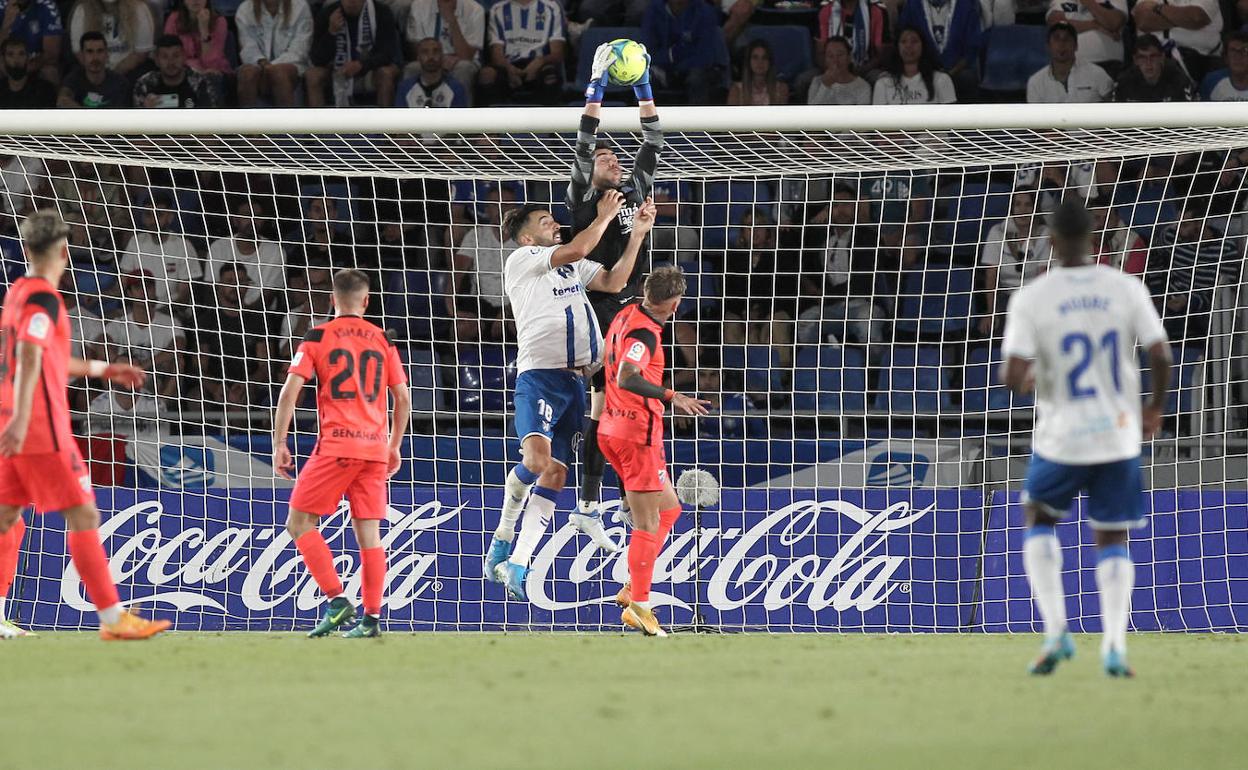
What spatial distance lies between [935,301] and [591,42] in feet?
14.9

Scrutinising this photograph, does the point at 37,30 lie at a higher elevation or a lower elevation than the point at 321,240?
higher

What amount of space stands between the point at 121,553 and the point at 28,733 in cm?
684

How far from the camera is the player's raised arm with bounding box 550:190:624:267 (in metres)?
9.05

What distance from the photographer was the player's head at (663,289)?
355 inches

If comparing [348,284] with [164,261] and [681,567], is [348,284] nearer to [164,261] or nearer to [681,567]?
[681,567]

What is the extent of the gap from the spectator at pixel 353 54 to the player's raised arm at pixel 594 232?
265 inches

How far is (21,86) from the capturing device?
609 inches

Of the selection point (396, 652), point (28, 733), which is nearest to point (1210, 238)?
point (396, 652)

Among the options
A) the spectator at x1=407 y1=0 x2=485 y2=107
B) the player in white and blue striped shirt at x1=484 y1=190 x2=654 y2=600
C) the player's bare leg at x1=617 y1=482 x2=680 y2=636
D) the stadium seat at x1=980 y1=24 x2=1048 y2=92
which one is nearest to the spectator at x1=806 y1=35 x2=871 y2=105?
the stadium seat at x1=980 y1=24 x2=1048 y2=92

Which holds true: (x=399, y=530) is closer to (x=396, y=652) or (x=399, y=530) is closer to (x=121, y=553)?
(x=121, y=553)

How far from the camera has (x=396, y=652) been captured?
733 cm

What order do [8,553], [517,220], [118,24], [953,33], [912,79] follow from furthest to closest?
[118,24]
[953,33]
[912,79]
[517,220]
[8,553]

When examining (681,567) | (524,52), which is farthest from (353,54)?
(681,567)

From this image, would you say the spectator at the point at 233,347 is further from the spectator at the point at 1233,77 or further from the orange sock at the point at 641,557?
the spectator at the point at 1233,77
